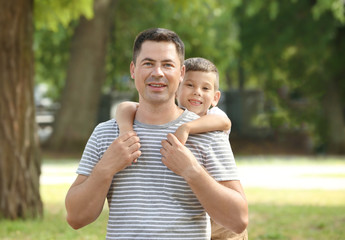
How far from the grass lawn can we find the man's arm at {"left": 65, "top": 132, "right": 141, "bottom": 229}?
15.5 ft

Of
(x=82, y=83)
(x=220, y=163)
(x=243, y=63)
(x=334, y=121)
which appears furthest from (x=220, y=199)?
(x=243, y=63)

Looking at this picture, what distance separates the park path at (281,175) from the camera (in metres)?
14.1

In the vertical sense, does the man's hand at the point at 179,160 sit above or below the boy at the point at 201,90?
below

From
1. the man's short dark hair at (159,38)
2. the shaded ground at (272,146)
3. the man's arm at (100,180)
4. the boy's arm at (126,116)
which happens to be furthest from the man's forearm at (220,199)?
the shaded ground at (272,146)

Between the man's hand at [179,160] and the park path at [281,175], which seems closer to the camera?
the man's hand at [179,160]

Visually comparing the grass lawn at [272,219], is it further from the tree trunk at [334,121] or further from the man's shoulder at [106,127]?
the tree trunk at [334,121]

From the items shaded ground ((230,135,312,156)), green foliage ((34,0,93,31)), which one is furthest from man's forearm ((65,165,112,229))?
shaded ground ((230,135,312,156))

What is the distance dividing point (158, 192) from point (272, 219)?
6.57 meters

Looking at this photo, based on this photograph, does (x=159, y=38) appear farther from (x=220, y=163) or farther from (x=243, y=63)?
(x=243, y=63)

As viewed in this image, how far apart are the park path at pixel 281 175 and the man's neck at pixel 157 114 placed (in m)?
10.7

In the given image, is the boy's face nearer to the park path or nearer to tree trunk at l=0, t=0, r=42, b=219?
tree trunk at l=0, t=0, r=42, b=219

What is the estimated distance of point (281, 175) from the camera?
16328 millimetres

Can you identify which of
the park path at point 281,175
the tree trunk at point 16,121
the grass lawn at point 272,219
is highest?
the tree trunk at point 16,121

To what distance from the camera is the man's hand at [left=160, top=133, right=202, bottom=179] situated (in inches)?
116
